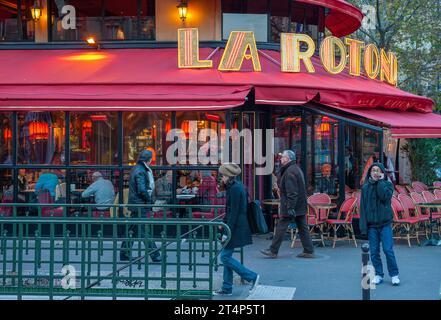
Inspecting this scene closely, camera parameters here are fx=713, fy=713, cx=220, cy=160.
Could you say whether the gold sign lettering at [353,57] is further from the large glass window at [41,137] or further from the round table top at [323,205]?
the large glass window at [41,137]

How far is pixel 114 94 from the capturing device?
43.9 ft

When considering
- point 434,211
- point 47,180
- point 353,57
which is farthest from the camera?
point 353,57

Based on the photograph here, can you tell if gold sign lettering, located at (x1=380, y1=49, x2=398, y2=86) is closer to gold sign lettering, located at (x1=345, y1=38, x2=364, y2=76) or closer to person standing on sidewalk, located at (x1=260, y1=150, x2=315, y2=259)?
gold sign lettering, located at (x1=345, y1=38, x2=364, y2=76)

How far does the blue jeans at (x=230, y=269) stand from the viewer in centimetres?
898

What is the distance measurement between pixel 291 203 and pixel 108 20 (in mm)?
6708

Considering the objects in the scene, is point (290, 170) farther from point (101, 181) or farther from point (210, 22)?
point (210, 22)

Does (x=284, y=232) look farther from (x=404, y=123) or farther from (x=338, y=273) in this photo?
(x=404, y=123)

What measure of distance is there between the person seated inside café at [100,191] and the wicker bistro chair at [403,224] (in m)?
5.48

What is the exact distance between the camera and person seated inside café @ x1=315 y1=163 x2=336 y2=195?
15.2 meters

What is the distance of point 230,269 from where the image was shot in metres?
9.04

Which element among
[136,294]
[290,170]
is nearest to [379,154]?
[290,170]

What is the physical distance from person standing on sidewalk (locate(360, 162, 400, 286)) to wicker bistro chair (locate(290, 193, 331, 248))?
11.8 feet

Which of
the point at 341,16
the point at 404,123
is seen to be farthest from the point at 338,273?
the point at 341,16

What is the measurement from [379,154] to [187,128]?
156 inches
